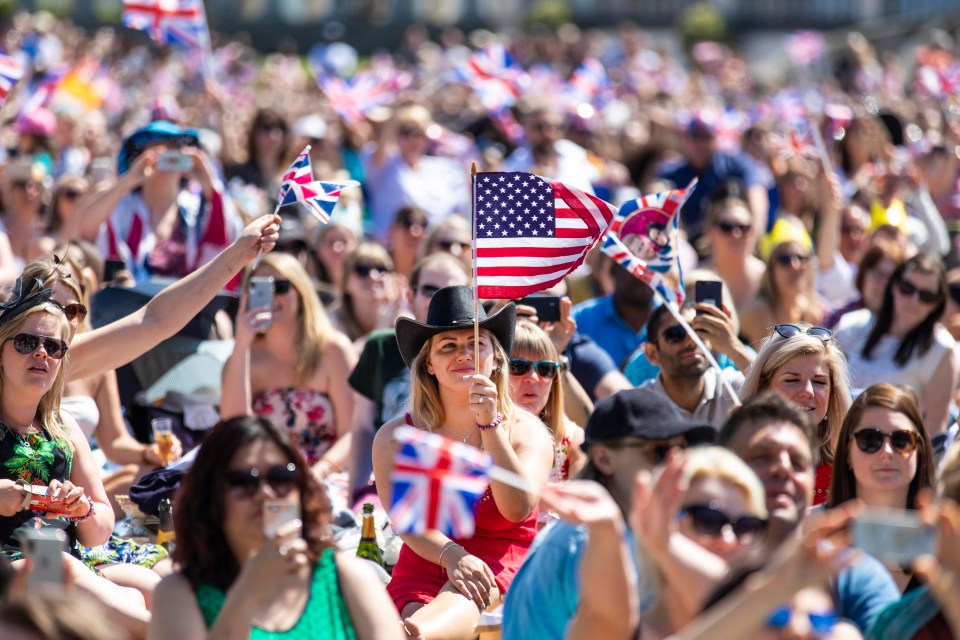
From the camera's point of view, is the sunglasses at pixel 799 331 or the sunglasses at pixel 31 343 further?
the sunglasses at pixel 799 331

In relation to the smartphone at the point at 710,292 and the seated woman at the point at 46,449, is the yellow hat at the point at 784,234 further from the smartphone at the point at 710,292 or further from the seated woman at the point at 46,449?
the seated woman at the point at 46,449

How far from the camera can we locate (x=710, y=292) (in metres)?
7.07

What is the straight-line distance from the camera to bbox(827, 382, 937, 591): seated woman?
16.3 feet

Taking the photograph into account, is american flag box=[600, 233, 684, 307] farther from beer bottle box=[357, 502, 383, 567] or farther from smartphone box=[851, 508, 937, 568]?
smartphone box=[851, 508, 937, 568]

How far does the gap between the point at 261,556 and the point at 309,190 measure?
9.41ft

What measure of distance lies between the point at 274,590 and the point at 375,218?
28.7 ft

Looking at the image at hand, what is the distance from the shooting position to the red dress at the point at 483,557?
556cm

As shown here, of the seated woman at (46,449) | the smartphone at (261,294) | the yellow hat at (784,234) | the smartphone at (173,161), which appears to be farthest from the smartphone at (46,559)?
the yellow hat at (784,234)

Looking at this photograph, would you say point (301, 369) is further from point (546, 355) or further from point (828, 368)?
point (828, 368)

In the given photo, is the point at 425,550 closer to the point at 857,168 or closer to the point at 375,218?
the point at 375,218

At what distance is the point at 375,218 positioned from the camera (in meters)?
12.6

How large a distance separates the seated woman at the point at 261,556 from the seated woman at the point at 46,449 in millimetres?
1176

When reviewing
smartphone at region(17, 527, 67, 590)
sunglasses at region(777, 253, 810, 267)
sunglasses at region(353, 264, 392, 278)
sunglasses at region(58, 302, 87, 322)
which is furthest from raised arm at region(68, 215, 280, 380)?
sunglasses at region(777, 253, 810, 267)

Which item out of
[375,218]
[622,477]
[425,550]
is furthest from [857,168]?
[622,477]
